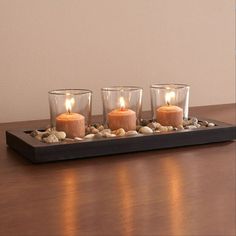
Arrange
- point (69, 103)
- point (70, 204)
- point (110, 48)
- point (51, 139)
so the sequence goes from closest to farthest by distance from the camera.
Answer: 1. point (70, 204)
2. point (51, 139)
3. point (69, 103)
4. point (110, 48)

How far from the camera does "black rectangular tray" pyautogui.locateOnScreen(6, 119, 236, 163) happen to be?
0.86m

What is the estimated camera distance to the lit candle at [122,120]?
3.22 feet

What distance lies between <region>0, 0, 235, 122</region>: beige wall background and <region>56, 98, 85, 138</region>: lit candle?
0.37 metres

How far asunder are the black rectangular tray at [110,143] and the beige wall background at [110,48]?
1.07ft

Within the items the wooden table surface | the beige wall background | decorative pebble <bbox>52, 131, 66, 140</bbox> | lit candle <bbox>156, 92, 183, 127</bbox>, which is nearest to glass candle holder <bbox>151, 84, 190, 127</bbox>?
lit candle <bbox>156, 92, 183, 127</bbox>

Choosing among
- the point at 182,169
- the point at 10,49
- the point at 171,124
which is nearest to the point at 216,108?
the point at 171,124

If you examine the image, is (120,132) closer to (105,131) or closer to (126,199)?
(105,131)

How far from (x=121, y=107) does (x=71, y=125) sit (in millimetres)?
132

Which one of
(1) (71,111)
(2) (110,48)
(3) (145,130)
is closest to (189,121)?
(3) (145,130)

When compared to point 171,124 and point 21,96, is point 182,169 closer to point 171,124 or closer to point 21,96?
point 171,124

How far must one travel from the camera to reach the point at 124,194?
0.69 m

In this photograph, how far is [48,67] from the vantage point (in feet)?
4.29

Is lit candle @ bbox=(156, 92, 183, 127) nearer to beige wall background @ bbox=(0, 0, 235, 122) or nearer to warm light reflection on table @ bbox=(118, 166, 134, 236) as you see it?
warm light reflection on table @ bbox=(118, 166, 134, 236)

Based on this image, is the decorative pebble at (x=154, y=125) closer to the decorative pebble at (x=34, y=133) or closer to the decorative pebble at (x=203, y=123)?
the decorative pebble at (x=203, y=123)
